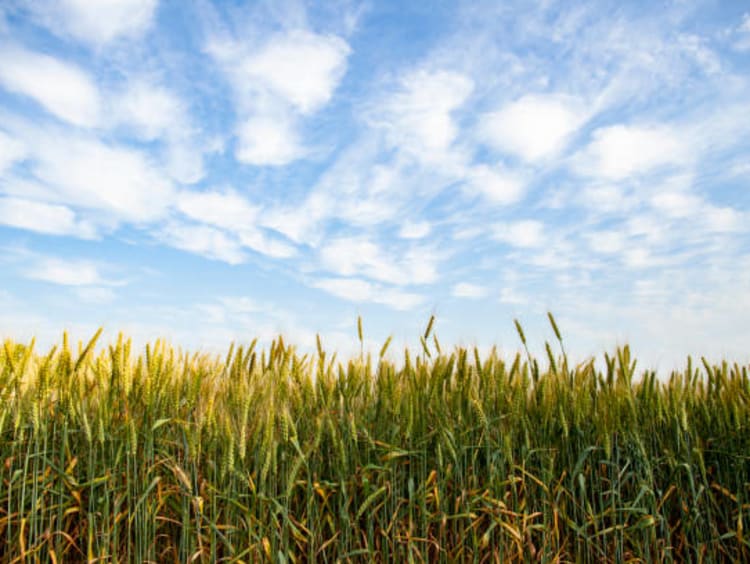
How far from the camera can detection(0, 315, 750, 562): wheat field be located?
9.22ft

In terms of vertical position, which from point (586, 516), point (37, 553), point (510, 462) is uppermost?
point (510, 462)

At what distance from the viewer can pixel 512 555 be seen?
308 cm

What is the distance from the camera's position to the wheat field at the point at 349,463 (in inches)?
111

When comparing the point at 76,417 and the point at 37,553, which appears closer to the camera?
the point at 37,553

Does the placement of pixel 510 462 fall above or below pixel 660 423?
below

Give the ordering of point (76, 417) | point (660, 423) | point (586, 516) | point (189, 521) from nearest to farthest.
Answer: point (189, 521) → point (76, 417) → point (586, 516) → point (660, 423)

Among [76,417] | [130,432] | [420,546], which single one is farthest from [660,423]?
[76,417]

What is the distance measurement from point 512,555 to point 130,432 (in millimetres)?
1899

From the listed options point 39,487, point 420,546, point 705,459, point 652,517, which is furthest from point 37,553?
point 705,459

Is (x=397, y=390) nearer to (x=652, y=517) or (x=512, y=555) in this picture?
(x=512, y=555)

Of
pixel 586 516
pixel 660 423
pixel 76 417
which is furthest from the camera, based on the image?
pixel 660 423

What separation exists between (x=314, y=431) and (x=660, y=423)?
2.00 meters

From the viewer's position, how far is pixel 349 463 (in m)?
3.03

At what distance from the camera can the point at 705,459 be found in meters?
3.61
